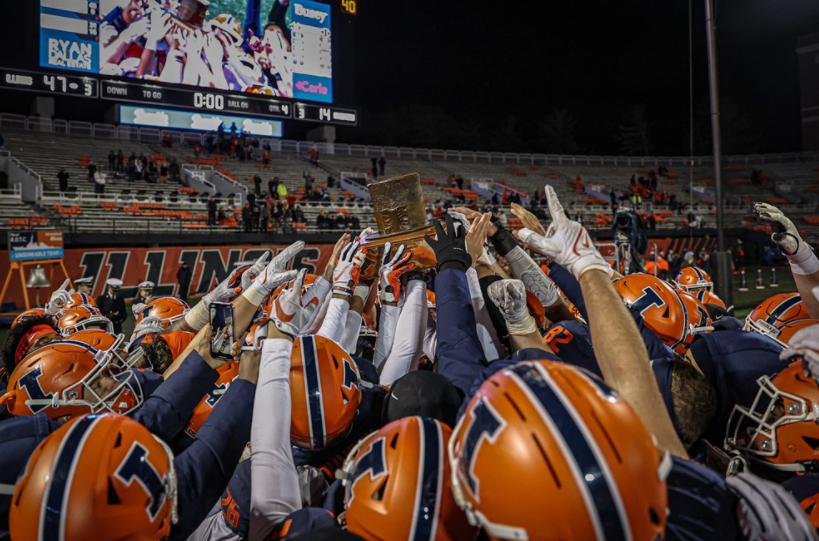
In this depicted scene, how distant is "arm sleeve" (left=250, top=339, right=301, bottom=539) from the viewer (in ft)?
6.54

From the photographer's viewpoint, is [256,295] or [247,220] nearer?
[256,295]

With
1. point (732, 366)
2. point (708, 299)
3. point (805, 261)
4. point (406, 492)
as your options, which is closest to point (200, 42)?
point (708, 299)

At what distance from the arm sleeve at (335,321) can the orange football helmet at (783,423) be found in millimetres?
2222

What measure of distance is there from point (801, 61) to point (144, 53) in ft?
86.2

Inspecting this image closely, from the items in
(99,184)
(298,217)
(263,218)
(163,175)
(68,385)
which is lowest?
(68,385)

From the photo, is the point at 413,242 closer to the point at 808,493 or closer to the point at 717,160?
the point at 808,493

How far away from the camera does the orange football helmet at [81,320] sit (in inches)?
213

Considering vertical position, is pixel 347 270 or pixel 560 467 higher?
pixel 347 270

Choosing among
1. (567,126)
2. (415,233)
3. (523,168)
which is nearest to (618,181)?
(523,168)

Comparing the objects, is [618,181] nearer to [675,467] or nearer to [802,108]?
[802,108]

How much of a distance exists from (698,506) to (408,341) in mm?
2018

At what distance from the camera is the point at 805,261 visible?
3.39 metres

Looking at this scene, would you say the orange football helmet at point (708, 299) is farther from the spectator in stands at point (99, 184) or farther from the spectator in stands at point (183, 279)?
the spectator in stands at point (99, 184)

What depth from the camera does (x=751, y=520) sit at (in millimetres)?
1548
